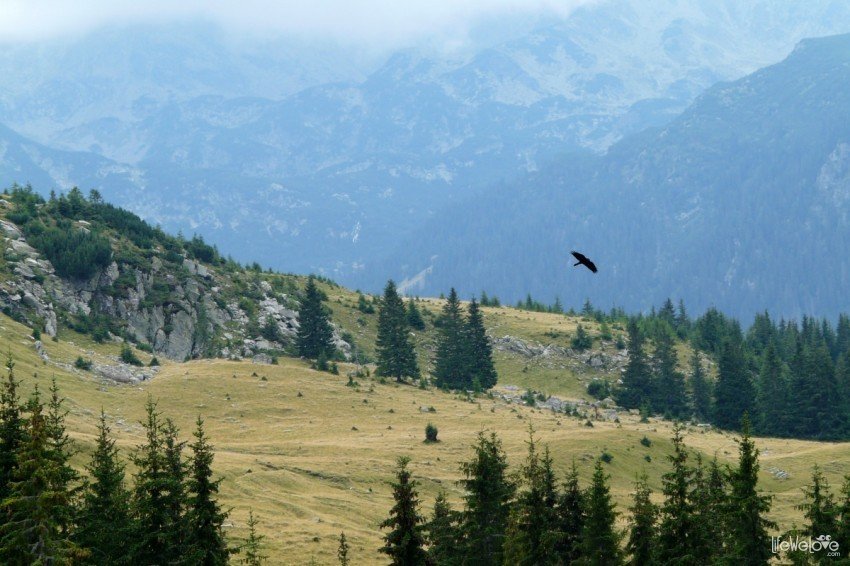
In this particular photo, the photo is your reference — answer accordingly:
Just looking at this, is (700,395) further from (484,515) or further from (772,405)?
(484,515)

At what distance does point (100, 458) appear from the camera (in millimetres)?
42062

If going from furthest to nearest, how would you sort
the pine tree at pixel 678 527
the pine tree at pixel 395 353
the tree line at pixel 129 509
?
the pine tree at pixel 395 353 < the pine tree at pixel 678 527 < the tree line at pixel 129 509

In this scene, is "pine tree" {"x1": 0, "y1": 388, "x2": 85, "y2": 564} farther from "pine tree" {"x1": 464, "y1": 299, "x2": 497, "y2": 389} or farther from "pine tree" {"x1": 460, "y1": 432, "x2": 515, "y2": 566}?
"pine tree" {"x1": 464, "y1": 299, "x2": 497, "y2": 389}

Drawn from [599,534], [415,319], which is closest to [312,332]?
[415,319]

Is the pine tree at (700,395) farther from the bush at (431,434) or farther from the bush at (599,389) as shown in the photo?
the bush at (431,434)

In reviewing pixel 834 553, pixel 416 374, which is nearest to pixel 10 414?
pixel 834 553

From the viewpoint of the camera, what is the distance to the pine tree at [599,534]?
4372 cm

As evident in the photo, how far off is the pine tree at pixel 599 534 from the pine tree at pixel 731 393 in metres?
95.3

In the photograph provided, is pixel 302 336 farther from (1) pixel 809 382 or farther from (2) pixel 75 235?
(1) pixel 809 382

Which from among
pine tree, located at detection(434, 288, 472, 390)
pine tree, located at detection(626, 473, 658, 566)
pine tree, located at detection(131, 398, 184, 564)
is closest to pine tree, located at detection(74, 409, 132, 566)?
pine tree, located at detection(131, 398, 184, 564)

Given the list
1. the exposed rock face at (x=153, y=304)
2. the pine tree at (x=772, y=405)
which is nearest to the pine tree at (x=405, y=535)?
the exposed rock face at (x=153, y=304)

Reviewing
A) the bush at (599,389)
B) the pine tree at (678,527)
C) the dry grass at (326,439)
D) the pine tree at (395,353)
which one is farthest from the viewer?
the bush at (599,389)

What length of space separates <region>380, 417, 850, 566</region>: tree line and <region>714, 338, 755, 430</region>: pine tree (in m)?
88.7

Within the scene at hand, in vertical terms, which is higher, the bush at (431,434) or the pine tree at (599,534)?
the bush at (431,434)
